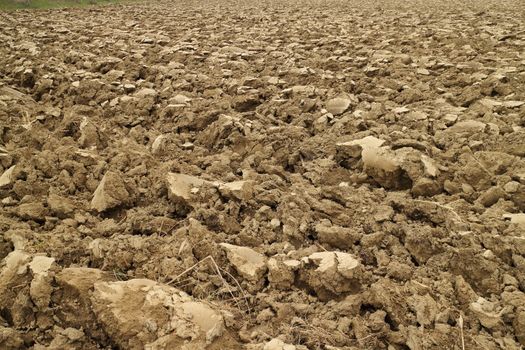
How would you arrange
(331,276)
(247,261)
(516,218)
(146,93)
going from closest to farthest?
(331,276) → (247,261) → (516,218) → (146,93)

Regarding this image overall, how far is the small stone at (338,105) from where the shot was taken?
342 cm

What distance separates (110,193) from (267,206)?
1.00 metres

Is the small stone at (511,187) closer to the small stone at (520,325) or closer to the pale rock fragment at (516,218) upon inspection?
the pale rock fragment at (516,218)

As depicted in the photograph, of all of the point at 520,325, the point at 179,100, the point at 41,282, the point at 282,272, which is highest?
the point at 179,100

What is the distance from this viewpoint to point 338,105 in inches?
137

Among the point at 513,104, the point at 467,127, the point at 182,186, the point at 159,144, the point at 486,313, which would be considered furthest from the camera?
the point at 513,104

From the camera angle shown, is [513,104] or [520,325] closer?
[520,325]

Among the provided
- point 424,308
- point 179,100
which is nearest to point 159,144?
point 179,100

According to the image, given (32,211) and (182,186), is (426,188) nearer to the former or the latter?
(182,186)

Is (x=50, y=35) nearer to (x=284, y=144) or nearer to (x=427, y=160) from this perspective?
(x=284, y=144)

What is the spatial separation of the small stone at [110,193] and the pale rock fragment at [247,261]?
2.68ft

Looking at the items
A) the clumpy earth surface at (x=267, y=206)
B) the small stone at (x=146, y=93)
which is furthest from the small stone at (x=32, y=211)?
the small stone at (x=146, y=93)

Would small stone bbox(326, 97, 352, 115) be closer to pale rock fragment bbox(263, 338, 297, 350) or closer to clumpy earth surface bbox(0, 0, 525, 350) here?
clumpy earth surface bbox(0, 0, 525, 350)

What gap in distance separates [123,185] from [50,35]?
17.7 feet
